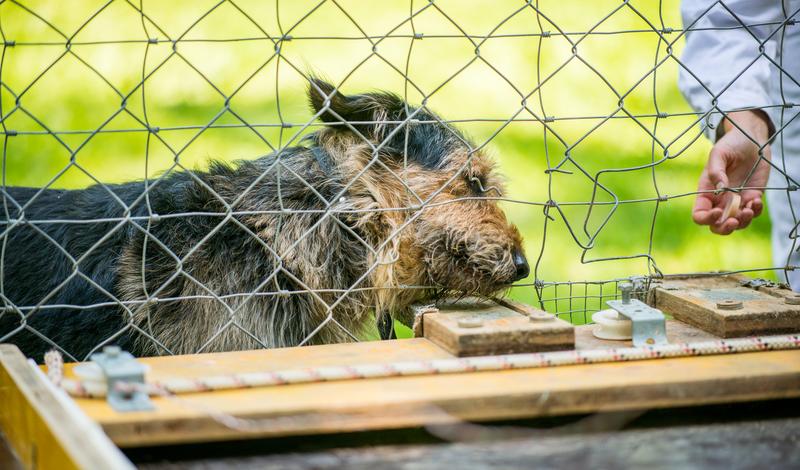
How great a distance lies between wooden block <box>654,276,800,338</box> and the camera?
2.74m

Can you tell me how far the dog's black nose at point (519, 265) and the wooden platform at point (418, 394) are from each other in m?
0.99

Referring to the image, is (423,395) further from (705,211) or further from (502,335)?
(705,211)

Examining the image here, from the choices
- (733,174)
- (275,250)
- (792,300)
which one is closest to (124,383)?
(275,250)

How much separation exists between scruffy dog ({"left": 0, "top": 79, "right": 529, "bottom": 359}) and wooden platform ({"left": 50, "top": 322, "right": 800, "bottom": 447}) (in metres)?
0.76

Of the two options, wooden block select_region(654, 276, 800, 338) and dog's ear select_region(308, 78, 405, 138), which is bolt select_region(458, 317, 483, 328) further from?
dog's ear select_region(308, 78, 405, 138)

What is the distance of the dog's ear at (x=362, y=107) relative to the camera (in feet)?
11.5

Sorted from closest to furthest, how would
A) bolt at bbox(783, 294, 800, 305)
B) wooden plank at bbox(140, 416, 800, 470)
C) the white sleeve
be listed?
wooden plank at bbox(140, 416, 800, 470) → bolt at bbox(783, 294, 800, 305) → the white sleeve

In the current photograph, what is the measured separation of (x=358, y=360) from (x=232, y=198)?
1228mm

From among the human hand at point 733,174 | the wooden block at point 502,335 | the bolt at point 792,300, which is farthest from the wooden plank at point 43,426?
the human hand at point 733,174

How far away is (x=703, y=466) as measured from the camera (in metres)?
2.07

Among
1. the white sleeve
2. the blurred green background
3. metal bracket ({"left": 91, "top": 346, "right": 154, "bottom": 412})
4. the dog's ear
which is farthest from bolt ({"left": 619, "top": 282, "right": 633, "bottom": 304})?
the blurred green background

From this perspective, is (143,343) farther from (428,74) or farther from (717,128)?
(428,74)

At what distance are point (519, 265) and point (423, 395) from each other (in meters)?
1.42

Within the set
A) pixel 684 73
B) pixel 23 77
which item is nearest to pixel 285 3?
pixel 23 77
